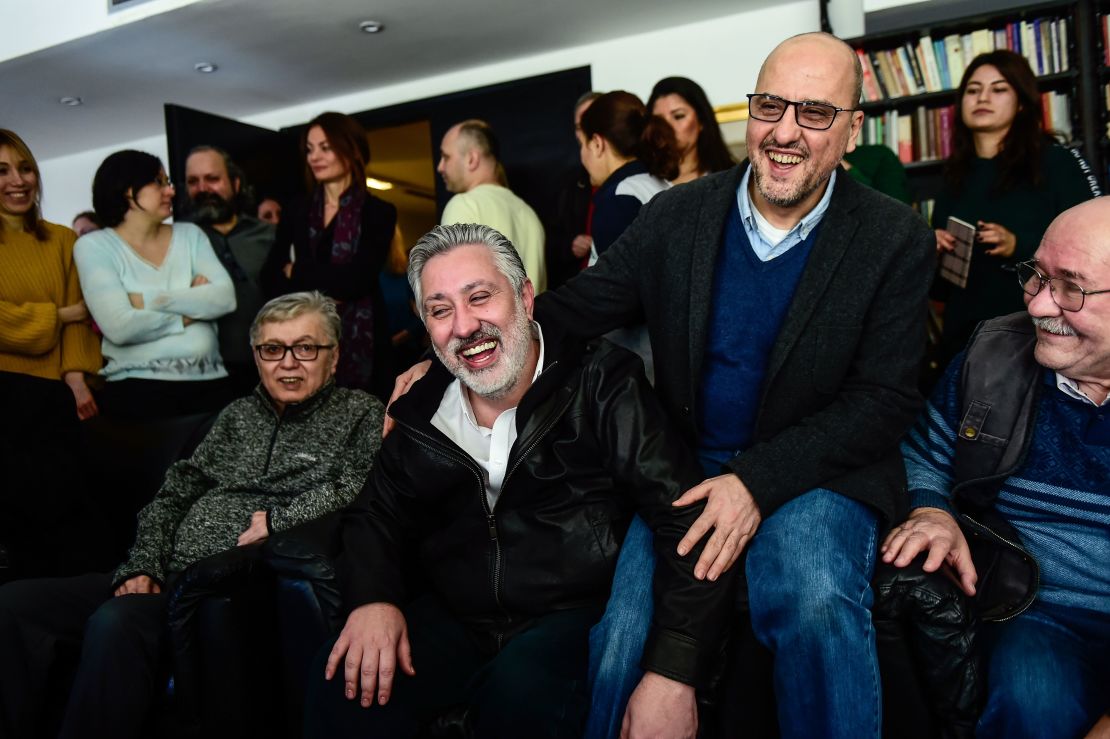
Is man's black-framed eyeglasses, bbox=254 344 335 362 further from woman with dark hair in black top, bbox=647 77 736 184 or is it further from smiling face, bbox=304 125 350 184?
woman with dark hair in black top, bbox=647 77 736 184

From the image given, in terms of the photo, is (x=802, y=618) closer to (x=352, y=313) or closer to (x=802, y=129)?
(x=802, y=129)

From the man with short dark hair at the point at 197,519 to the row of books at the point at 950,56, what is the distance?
8.93ft

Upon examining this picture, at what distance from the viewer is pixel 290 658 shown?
1.84 meters

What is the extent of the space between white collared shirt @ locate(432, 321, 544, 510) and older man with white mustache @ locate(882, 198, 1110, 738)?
0.76m

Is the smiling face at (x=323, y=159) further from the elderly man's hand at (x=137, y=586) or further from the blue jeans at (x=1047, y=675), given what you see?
the blue jeans at (x=1047, y=675)

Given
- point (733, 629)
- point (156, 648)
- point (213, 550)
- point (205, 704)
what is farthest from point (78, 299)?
point (733, 629)

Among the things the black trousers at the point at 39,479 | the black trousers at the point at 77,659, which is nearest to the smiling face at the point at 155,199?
the black trousers at the point at 39,479

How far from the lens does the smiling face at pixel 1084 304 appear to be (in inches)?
58.0

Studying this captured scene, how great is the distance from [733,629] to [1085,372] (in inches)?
31.6

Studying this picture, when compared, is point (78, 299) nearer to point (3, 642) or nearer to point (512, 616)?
point (3, 642)

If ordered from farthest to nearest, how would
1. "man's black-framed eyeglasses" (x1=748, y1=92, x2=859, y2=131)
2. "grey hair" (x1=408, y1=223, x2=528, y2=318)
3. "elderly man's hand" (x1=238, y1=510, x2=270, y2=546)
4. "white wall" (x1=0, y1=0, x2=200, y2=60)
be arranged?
"white wall" (x1=0, y1=0, x2=200, y2=60) < "elderly man's hand" (x1=238, y1=510, x2=270, y2=546) < "grey hair" (x1=408, y1=223, x2=528, y2=318) < "man's black-framed eyeglasses" (x1=748, y1=92, x2=859, y2=131)

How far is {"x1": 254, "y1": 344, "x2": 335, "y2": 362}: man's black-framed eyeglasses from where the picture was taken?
2359 mm

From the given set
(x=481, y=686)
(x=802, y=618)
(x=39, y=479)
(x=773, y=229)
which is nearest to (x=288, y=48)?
(x=39, y=479)

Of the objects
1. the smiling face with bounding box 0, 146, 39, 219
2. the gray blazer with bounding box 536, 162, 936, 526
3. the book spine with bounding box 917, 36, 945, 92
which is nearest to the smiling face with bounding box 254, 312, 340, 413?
the gray blazer with bounding box 536, 162, 936, 526
